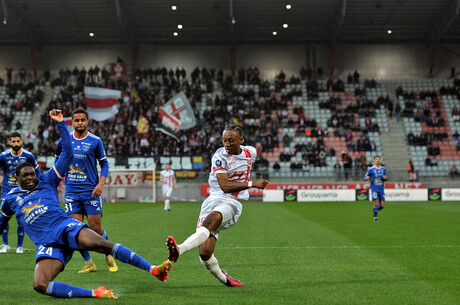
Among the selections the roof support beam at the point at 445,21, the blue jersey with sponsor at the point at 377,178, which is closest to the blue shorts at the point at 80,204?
the blue jersey with sponsor at the point at 377,178

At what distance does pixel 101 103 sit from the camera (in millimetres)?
39656

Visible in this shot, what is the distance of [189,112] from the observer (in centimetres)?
3716

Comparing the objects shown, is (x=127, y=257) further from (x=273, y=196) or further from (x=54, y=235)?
(x=273, y=196)

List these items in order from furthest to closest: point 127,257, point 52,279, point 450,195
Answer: point 450,195, point 52,279, point 127,257

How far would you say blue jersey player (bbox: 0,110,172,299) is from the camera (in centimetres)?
660

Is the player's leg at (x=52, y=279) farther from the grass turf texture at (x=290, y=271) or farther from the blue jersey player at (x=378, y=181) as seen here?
the blue jersey player at (x=378, y=181)

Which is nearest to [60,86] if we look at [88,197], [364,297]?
[88,197]

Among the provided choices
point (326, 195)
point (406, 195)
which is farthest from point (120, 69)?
point (406, 195)

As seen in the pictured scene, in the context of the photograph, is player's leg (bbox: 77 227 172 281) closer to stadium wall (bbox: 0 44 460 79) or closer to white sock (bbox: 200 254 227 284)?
white sock (bbox: 200 254 227 284)

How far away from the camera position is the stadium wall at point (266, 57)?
52.1 meters

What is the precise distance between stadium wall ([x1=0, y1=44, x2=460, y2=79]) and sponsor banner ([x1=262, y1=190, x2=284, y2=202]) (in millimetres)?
18560

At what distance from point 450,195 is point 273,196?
11.2 m

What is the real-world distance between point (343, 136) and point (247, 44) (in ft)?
48.1

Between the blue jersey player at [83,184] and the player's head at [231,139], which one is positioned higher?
the player's head at [231,139]
